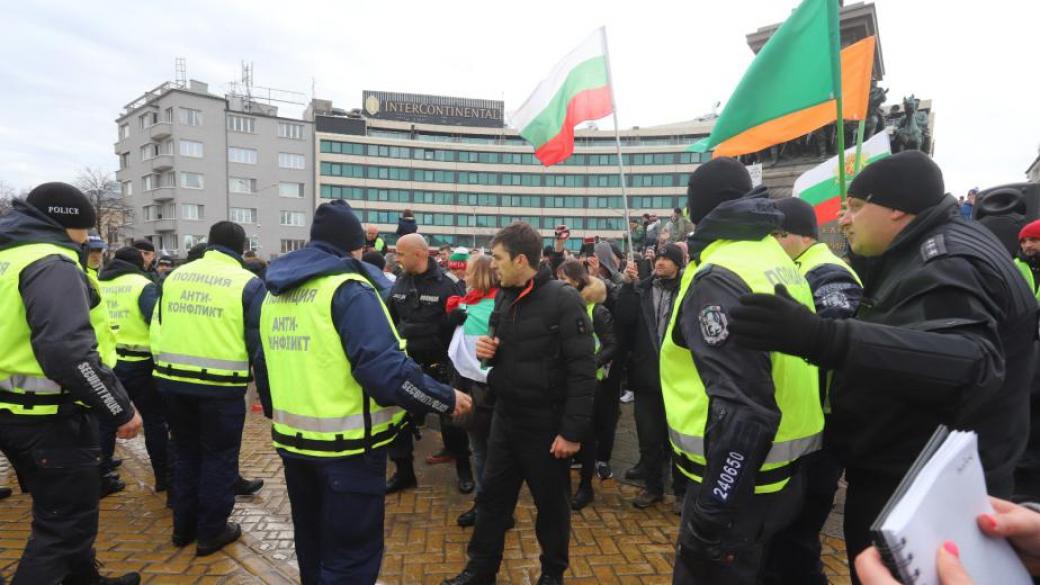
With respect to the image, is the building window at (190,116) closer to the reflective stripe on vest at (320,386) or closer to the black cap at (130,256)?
the black cap at (130,256)

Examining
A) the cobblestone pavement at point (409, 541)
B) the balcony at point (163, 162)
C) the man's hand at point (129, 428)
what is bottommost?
the cobblestone pavement at point (409, 541)

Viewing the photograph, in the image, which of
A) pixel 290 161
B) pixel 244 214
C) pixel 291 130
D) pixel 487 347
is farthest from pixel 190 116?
pixel 487 347

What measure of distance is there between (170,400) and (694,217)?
387 cm

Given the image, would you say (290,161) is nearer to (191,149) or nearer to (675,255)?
(191,149)

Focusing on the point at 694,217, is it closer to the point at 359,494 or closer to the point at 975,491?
the point at 975,491

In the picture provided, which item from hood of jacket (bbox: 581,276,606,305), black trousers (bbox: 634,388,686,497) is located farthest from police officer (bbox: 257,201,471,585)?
black trousers (bbox: 634,388,686,497)

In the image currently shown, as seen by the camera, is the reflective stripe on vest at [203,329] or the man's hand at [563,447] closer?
the man's hand at [563,447]

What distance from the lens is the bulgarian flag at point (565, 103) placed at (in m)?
6.93

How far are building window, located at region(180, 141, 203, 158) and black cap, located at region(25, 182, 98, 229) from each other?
6301 cm

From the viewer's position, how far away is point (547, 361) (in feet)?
11.3

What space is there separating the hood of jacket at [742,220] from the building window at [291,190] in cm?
6629

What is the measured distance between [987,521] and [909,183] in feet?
4.98

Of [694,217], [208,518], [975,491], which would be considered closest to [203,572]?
[208,518]

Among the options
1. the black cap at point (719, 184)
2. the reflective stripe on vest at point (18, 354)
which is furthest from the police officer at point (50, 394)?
the black cap at point (719, 184)
